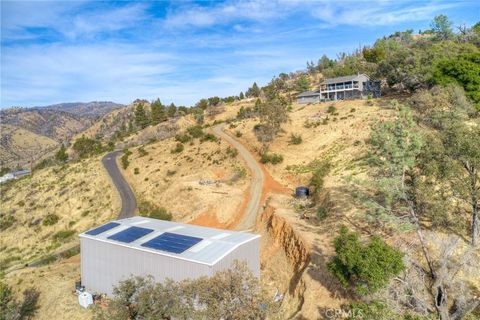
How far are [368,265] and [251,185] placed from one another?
111 ft

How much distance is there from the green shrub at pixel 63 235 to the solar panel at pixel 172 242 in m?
30.9

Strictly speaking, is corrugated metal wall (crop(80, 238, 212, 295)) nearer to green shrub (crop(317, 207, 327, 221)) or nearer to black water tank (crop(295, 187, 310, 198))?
green shrub (crop(317, 207, 327, 221))

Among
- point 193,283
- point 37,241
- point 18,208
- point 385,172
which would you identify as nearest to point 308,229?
point 385,172

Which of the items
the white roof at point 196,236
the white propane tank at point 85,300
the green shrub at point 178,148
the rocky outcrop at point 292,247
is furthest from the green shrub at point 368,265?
the green shrub at point 178,148

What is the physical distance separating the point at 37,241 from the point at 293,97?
85.0 metres

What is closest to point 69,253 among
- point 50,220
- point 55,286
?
point 55,286

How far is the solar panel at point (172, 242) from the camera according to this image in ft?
85.8

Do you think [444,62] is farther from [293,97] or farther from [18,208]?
[18,208]

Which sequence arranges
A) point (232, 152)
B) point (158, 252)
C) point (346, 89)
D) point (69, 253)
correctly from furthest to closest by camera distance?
1. point (346, 89)
2. point (232, 152)
3. point (69, 253)
4. point (158, 252)

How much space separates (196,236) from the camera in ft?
93.7

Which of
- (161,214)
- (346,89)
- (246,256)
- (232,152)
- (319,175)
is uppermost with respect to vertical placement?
(346,89)

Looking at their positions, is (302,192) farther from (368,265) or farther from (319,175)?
(368,265)

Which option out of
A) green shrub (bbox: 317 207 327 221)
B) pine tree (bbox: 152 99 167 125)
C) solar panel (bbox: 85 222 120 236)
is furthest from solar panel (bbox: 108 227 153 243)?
pine tree (bbox: 152 99 167 125)

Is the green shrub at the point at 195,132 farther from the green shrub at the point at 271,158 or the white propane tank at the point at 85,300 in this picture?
the white propane tank at the point at 85,300
